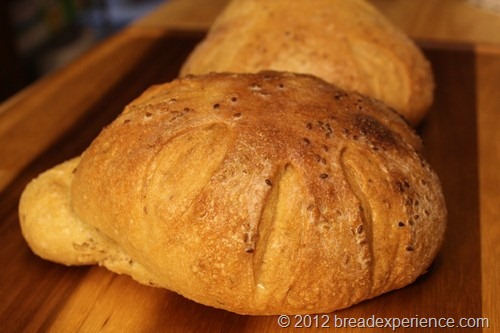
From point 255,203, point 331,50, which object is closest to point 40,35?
point 331,50

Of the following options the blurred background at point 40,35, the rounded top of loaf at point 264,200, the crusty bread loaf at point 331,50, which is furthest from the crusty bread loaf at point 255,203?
the blurred background at point 40,35

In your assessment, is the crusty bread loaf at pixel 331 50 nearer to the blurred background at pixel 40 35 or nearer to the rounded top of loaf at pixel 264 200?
the rounded top of loaf at pixel 264 200

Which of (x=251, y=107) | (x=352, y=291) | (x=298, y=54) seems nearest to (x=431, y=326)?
(x=352, y=291)

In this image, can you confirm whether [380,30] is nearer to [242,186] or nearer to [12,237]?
[242,186]
